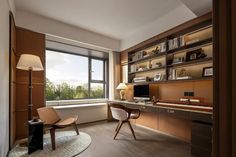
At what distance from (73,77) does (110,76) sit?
1279 millimetres

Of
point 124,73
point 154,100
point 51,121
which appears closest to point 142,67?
point 124,73

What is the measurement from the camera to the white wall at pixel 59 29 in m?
3.22

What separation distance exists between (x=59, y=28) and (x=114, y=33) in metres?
1.64

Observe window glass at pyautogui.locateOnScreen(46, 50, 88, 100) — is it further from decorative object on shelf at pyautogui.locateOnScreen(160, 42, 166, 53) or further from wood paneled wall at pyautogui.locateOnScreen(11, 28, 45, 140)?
decorative object on shelf at pyautogui.locateOnScreen(160, 42, 166, 53)

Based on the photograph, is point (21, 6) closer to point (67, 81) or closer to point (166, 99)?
point (67, 81)

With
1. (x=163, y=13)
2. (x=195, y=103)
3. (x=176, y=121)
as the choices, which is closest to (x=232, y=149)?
(x=195, y=103)

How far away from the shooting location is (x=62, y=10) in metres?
3.19

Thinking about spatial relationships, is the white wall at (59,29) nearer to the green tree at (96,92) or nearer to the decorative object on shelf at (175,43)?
the green tree at (96,92)

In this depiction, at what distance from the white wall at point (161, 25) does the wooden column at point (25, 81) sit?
100 inches

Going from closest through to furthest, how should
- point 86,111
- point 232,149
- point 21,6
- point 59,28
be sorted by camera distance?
point 232,149 → point 21,6 → point 59,28 → point 86,111

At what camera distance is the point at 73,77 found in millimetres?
4711

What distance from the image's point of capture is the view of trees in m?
4.17

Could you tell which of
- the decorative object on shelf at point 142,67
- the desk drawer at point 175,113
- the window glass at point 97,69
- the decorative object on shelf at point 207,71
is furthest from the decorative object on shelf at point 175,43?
the window glass at point 97,69

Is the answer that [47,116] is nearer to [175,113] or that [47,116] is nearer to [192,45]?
[175,113]
